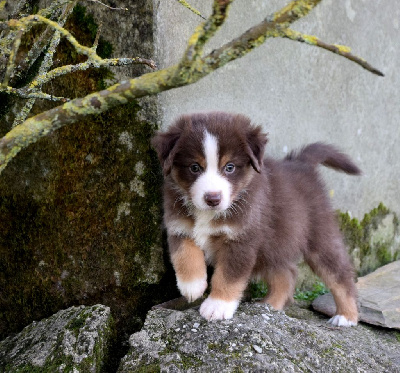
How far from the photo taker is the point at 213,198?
9.55 feet

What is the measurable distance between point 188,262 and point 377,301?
2018mm

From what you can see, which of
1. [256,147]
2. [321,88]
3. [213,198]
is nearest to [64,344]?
[213,198]

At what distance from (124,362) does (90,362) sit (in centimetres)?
20

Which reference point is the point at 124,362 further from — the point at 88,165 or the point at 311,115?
the point at 311,115

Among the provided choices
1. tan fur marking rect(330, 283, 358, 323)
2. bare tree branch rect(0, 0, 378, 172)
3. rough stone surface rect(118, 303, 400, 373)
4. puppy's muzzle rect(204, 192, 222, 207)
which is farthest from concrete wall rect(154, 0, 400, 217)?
bare tree branch rect(0, 0, 378, 172)

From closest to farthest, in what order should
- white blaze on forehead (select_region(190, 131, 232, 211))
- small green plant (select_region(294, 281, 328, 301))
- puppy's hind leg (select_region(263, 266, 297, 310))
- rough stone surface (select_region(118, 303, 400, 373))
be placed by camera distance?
1. rough stone surface (select_region(118, 303, 400, 373))
2. white blaze on forehead (select_region(190, 131, 232, 211))
3. puppy's hind leg (select_region(263, 266, 297, 310))
4. small green plant (select_region(294, 281, 328, 301))

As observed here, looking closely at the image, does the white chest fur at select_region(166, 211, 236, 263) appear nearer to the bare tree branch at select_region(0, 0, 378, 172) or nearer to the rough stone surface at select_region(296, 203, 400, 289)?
the bare tree branch at select_region(0, 0, 378, 172)

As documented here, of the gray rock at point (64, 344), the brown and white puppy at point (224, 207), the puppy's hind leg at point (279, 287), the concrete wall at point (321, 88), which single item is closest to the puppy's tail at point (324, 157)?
the concrete wall at point (321, 88)

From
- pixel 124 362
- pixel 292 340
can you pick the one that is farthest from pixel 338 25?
pixel 124 362

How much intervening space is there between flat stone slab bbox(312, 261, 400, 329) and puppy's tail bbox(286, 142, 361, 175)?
42.5 inches

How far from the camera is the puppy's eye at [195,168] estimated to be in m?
3.06

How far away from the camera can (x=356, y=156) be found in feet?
17.6

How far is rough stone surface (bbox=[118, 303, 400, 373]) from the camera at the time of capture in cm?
270

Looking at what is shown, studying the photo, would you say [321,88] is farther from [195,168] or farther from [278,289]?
[195,168]
